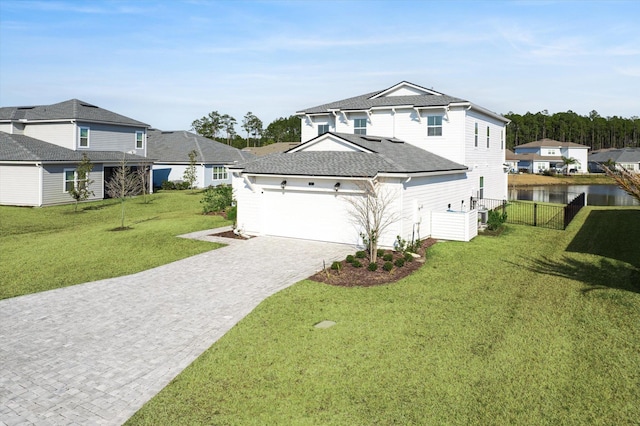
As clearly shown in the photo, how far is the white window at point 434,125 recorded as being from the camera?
25016mm

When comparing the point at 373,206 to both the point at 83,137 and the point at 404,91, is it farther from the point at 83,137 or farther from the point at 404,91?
the point at 83,137

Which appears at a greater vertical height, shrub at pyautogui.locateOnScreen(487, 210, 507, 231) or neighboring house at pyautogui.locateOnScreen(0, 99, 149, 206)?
neighboring house at pyautogui.locateOnScreen(0, 99, 149, 206)

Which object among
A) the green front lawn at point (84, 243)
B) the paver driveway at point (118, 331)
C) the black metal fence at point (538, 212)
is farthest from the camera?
the black metal fence at point (538, 212)

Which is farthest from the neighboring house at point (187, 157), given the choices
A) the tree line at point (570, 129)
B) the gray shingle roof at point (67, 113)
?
the tree line at point (570, 129)

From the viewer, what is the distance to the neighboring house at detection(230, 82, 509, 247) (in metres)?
18.3

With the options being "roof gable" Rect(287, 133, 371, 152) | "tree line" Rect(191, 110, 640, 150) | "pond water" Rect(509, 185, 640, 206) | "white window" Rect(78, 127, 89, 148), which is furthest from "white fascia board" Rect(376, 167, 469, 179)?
"tree line" Rect(191, 110, 640, 150)

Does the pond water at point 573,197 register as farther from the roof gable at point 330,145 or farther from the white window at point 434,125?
the roof gable at point 330,145

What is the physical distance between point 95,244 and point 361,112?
1623 centimetres

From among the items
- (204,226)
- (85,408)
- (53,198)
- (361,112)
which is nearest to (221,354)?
(85,408)

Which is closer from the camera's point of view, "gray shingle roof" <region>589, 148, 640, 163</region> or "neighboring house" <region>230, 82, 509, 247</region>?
"neighboring house" <region>230, 82, 509, 247</region>

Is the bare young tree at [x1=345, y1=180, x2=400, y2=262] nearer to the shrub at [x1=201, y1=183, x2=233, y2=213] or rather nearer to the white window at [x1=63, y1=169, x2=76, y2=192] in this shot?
the shrub at [x1=201, y1=183, x2=233, y2=213]

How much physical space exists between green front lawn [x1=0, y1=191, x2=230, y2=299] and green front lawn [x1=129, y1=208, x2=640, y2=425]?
7.31 meters

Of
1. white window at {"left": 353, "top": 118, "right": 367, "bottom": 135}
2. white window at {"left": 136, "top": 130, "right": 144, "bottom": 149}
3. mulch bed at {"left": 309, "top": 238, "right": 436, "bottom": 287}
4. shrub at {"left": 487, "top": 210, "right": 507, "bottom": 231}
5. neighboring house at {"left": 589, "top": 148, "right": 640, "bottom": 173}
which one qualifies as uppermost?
neighboring house at {"left": 589, "top": 148, "right": 640, "bottom": 173}

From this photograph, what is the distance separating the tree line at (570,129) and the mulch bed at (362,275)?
13149cm
